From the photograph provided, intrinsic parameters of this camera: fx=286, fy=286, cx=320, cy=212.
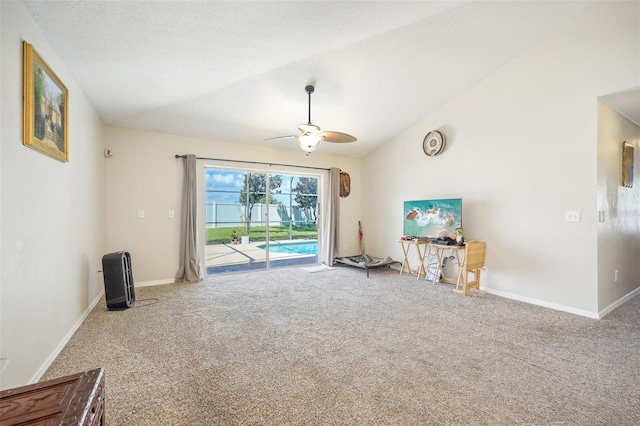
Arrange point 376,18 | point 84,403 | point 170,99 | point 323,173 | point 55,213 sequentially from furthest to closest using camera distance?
point 323,173 → point 170,99 → point 376,18 → point 55,213 → point 84,403

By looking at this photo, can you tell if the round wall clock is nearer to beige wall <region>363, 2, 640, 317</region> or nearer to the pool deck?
beige wall <region>363, 2, 640, 317</region>

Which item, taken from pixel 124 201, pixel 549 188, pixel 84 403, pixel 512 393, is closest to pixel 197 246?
pixel 124 201

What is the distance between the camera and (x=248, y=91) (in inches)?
148

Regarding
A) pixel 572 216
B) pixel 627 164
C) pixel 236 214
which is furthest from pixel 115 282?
pixel 627 164

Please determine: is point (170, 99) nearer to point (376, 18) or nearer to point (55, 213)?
point (55, 213)

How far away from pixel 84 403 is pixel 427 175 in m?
5.04

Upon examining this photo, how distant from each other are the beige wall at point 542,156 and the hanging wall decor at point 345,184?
6.79ft

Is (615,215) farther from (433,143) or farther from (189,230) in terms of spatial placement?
(189,230)

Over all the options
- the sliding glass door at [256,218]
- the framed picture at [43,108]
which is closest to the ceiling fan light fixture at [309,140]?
the framed picture at [43,108]

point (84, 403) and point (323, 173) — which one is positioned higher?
point (323, 173)

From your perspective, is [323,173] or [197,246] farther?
[323,173]

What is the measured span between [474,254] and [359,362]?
260 centimetres

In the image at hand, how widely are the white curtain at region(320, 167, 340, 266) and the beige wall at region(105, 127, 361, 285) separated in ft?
7.27

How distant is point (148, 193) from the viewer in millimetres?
4473
